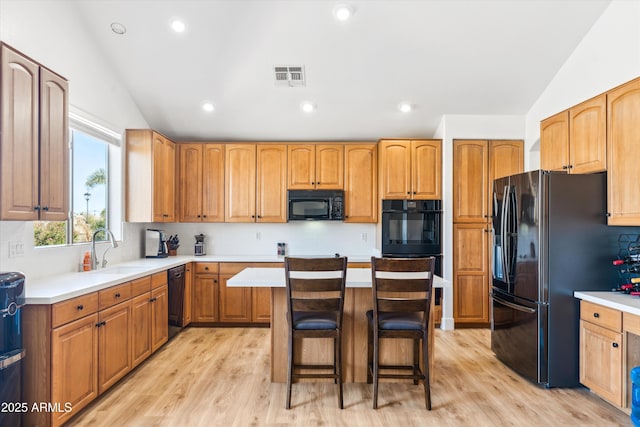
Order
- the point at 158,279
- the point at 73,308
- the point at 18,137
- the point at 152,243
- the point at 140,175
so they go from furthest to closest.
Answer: the point at 152,243 < the point at 140,175 < the point at 158,279 < the point at 73,308 < the point at 18,137

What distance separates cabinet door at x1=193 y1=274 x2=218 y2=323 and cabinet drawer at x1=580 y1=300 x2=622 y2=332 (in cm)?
376

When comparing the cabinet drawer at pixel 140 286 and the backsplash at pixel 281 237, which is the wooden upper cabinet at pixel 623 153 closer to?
the backsplash at pixel 281 237

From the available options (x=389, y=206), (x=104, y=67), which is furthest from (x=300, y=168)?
(x=104, y=67)

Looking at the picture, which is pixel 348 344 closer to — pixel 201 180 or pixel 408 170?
pixel 408 170

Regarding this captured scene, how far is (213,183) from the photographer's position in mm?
4754

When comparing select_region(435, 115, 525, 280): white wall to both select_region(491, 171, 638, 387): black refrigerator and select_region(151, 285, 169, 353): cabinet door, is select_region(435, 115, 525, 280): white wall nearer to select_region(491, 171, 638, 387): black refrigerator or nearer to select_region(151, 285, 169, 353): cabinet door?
select_region(491, 171, 638, 387): black refrigerator

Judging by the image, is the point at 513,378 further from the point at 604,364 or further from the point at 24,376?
the point at 24,376

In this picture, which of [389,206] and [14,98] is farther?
[389,206]

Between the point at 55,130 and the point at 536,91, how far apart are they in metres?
4.69

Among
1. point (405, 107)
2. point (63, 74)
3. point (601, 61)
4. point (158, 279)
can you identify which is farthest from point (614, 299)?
point (63, 74)

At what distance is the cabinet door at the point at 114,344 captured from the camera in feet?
8.53

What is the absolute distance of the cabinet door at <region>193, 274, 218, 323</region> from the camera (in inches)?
176

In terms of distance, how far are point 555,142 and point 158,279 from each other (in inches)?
158

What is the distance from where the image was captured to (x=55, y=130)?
2453 mm
